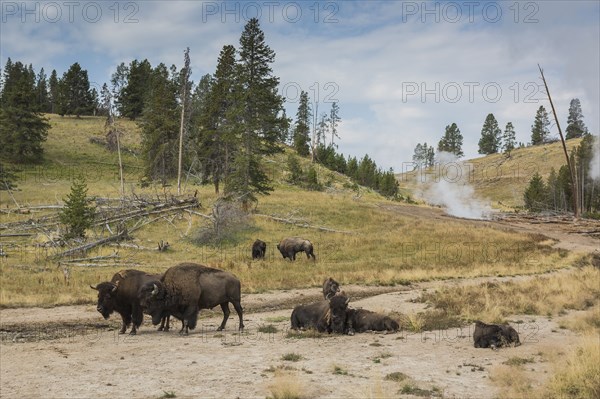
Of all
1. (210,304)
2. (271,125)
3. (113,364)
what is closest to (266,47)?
(271,125)

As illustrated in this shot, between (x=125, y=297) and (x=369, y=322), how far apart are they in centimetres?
700

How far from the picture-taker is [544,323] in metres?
15.0

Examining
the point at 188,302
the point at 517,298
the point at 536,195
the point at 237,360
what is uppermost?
the point at 536,195

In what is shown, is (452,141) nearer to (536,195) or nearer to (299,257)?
(536,195)

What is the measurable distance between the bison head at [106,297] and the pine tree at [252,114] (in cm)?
2708

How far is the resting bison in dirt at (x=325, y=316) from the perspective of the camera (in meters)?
13.7

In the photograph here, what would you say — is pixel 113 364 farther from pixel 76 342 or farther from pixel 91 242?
pixel 91 242

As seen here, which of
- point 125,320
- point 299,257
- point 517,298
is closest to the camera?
point 125,320

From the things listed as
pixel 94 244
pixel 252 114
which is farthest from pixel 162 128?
pixel 94 244

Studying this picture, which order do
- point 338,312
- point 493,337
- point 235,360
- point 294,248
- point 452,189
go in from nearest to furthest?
1. point 235,360
2. point 493,337
3. point 338,312
4. point 294,248
5. point 452,189

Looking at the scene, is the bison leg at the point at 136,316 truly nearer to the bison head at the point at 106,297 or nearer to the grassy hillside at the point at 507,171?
the bison head at the point at 106,297

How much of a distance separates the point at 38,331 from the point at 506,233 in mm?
35189

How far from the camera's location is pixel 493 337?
12.1 metres

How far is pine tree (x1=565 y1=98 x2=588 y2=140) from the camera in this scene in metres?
143
